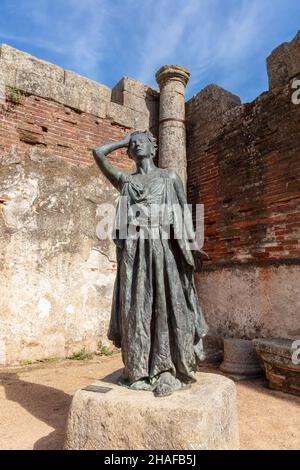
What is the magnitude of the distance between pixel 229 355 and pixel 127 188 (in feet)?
10.1

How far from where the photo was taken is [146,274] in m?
2.53

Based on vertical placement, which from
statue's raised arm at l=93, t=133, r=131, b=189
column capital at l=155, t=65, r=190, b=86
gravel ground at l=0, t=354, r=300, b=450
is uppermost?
column capital at l=155, t=65, r=190, b=86

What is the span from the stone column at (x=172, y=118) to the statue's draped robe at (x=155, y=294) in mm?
3872

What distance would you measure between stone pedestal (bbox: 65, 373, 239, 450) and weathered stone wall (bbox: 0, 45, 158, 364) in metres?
2.90

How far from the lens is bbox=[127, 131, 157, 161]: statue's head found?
2.83 m

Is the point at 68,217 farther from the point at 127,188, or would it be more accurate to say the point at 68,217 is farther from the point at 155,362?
the point at 155,362

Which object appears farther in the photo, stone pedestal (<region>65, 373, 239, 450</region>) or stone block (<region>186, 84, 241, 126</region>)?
stone block (<region>186, 84, 241, 126</region>)

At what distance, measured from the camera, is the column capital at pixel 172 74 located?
258 inches

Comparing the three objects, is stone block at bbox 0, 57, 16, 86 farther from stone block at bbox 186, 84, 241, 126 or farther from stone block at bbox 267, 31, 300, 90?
stone block at bbox 267, 31, 300, 90

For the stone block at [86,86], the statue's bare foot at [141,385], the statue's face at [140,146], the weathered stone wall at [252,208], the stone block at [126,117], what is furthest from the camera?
the stone block at [126,117]

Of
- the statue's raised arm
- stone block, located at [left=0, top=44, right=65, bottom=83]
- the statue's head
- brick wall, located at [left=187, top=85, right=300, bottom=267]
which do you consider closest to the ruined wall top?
stone block, located at [left=0, top=44, right=65, bottom=83]

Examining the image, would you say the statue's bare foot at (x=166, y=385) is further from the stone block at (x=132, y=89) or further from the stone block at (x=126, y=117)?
the stone block at (x=132, y=89)

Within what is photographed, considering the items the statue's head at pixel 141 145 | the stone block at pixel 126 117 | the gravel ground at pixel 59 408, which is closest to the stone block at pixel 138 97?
the stone block at pixel 126 117

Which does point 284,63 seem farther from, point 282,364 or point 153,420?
point 153,420
